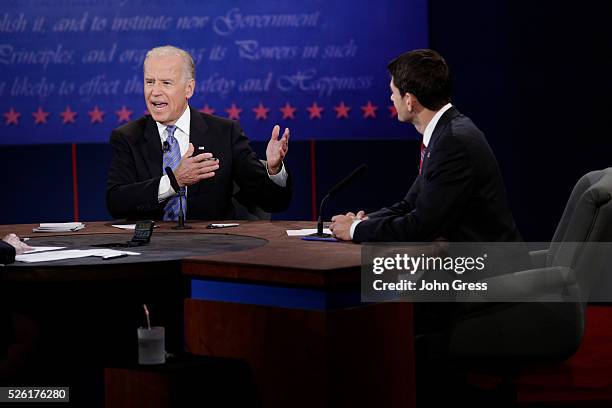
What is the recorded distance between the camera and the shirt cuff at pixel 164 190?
3.57 meters

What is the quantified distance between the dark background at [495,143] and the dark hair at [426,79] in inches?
84.8

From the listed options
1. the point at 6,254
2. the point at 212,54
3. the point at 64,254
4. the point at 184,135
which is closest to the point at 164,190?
the point at 184,135

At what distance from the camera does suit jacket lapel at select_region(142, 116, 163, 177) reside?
3789 millimetres

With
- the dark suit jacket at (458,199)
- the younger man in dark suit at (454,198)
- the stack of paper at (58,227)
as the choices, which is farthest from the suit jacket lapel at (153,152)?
the dark suit jacket at (458,199)

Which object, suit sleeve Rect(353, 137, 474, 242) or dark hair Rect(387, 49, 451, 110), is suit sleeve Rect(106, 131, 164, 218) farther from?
suit sleeve Rect(353, 137, 474, 242)

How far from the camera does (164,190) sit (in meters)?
3.58

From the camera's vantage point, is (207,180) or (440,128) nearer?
(440,128)

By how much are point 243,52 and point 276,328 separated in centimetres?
292

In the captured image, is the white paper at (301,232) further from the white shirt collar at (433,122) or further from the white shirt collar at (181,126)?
the white shirt collar at (181,126)

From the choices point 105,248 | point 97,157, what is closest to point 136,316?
point 105,248

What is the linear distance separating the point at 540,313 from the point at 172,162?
74.0 inches

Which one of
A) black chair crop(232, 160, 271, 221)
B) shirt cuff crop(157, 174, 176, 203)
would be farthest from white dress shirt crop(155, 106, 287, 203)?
shirt cuff crop(157, 174, 176, 203)

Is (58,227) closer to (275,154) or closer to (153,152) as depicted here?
(153,152)

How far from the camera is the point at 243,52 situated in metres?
4.94
